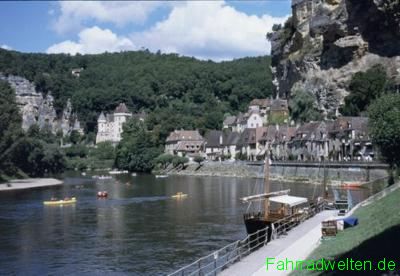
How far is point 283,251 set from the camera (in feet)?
94.9

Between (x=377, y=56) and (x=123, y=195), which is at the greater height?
(x=377, y=56)

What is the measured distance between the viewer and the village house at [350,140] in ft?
304

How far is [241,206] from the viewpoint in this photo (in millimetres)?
58906

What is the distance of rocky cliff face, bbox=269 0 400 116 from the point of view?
103438 mm

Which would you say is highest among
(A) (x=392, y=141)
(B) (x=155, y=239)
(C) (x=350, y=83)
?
(C) (x=350, y=83)

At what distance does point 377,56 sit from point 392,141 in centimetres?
5463

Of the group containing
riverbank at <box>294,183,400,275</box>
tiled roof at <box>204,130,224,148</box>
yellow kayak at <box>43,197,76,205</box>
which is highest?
tiled roof at <box>204,130,224,148</box>

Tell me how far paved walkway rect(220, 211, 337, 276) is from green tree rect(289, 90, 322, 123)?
262 feet

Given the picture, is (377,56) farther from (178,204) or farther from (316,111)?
(178,204)

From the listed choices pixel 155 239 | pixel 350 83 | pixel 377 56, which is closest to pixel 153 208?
pixel 155 239

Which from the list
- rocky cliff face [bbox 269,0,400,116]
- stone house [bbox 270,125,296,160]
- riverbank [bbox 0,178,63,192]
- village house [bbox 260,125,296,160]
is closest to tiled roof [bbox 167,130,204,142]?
rocky cliff face [bbox 269,0,400,116]

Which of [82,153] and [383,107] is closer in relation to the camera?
[383,107]

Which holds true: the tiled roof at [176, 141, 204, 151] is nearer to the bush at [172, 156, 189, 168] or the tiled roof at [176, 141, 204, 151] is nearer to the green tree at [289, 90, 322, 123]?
the bush at [172, 156, 189, 168]

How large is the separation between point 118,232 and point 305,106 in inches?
3085
